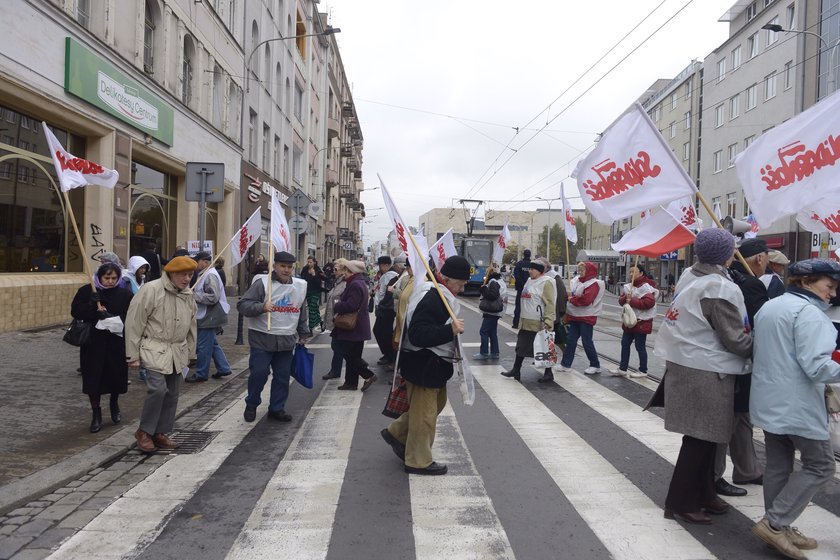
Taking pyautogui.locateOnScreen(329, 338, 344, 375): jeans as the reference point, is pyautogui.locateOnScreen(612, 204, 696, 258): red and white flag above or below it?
A: above

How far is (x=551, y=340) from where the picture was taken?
849cm

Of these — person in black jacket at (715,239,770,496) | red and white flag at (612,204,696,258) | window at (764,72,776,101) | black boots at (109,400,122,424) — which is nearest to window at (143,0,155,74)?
black boots at (109,400,122,424)

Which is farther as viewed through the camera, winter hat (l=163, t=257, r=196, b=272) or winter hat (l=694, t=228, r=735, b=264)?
winter hat (l=163, t=257, r=196, b=272)

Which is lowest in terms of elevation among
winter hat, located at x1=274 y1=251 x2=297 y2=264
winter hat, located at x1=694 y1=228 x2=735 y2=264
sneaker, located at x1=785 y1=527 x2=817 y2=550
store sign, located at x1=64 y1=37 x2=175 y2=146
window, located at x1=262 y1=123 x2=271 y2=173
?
sneaker, located at x1=785 y1=527 x2=817 y2=550

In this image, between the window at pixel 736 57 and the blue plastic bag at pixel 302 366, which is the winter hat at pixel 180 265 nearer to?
the blue plastic bag at pixel 302 366

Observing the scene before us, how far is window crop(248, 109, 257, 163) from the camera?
26.2 m

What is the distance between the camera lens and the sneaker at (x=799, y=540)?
136 inches

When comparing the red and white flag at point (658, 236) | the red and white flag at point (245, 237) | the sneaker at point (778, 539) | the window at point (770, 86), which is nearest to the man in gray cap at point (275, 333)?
the red and white flag at point (245, 237)

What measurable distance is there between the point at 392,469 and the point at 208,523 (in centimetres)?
149

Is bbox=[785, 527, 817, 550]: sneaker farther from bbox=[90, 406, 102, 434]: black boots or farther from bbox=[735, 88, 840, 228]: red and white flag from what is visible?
bbox=[90, 406, 102, 434]: black boots

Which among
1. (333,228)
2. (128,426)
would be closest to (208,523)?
(128,426)

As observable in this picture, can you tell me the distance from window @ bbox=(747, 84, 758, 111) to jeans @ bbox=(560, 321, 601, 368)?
103 feet

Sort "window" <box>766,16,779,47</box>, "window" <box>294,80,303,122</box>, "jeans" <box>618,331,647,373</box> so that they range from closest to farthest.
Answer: "jeans" <box>618,331,647,373</box> < "window" <box>766,16,779,47</box> < "window" <box>294,80,303,122</box>

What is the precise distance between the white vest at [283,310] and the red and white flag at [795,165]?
4153mm
